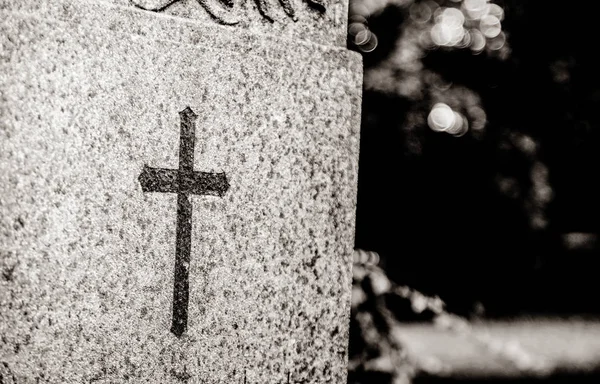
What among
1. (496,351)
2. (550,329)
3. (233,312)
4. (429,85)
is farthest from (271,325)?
(550,329)

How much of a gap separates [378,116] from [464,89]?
2.83m

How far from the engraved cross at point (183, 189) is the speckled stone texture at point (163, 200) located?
0.06ft

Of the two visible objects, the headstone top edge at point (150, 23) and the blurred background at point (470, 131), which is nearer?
the headstone top edge at point (150, 23)

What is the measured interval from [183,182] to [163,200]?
0.23ft

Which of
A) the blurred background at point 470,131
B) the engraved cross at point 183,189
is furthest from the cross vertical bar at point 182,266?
the blurred background at point 470,131

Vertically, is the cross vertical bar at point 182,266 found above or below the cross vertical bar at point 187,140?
below

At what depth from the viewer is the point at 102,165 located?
138 centimetres

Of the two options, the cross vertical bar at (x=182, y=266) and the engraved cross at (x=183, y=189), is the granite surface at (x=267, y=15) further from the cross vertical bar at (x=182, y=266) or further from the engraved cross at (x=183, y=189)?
the cross vertical bar at (x=182, y=266)

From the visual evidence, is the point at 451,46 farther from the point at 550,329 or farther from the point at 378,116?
the point at 550,329

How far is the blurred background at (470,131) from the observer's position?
25.5ft

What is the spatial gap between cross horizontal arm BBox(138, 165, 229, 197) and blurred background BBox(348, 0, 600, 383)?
5499mm

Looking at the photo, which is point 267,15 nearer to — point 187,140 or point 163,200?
point 187,140

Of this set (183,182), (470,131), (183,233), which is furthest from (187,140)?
(470,131)

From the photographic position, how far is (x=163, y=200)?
1.46 meters
